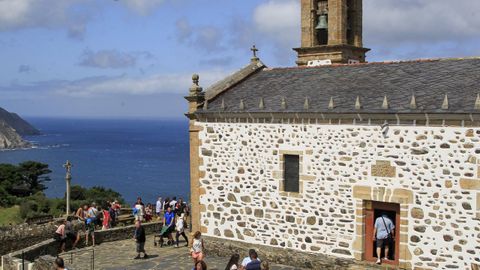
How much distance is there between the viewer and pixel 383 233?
14.7 m

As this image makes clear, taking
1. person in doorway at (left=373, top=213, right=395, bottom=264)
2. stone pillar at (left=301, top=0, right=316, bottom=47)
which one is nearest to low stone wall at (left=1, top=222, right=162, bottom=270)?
person in doorway at (left=373, top=213, right=395, bottom=264)

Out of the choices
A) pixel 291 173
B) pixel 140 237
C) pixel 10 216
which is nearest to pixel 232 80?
pixel 291 173

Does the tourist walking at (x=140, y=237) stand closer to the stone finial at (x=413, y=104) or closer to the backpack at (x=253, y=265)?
the backpack at (x=253, y=265)

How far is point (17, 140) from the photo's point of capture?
588 feet

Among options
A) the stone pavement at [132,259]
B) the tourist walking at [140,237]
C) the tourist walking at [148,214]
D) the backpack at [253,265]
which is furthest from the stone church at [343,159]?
the tourist walking at [148,214]

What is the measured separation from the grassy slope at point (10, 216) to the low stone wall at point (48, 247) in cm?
1124

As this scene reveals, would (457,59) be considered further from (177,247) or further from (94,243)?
(94,243)

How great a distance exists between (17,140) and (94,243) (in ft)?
564

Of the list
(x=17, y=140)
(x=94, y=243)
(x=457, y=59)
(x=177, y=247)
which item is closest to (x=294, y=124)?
(x=457, y=59)

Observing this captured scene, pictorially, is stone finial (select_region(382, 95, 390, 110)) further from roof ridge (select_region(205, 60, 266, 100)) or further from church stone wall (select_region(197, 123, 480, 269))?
roof ridge (select_region(205, 60, 266, 100))

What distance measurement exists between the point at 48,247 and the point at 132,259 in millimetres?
2849

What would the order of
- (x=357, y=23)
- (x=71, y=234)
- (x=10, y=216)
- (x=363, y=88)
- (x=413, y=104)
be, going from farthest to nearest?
(x=10, y=216), (x=357, y=23), (x=71, y=234), (x=363, y=88), (x=413, y=104)

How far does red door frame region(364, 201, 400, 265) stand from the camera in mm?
14773

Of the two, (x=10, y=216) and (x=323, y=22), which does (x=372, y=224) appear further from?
(x=10, y=216)
